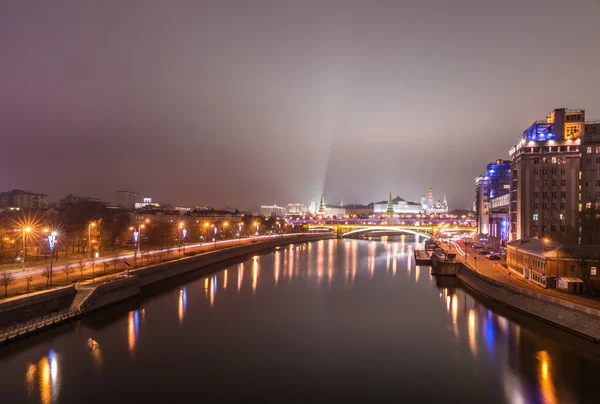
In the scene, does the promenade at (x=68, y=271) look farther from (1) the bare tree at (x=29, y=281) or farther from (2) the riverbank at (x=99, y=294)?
(2) the riverbank at (x=99, y=294)

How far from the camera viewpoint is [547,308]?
57.0 ft

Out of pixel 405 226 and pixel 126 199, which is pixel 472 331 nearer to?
pixel 405 226

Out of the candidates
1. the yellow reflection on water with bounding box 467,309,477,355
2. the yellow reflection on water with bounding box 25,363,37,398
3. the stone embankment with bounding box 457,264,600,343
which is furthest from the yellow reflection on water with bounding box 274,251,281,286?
the yellow reflection on water with bounding box 25,363,37,398

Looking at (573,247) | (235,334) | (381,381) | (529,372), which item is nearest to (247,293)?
(235,334)

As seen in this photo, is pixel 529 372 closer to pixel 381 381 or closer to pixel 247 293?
pixel 381 381

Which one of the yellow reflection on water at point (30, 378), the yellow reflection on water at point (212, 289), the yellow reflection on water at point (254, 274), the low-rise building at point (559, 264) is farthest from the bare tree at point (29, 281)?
the low-rise building at point (559, 264)

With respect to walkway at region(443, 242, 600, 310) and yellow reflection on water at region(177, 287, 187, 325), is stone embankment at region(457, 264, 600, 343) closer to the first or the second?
walkway at region(443, 242, 600, 310)

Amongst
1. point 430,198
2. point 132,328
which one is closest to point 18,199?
point 132,328

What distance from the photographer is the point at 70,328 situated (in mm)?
16672

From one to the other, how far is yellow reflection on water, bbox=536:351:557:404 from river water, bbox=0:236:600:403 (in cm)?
5

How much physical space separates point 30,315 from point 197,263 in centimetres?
1874

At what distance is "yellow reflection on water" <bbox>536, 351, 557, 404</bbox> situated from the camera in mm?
11547

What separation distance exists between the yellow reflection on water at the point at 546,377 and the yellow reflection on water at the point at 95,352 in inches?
564

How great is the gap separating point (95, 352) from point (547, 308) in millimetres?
18927
